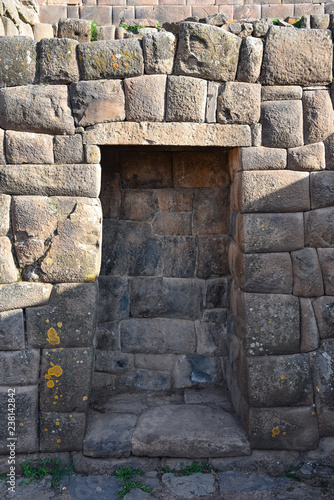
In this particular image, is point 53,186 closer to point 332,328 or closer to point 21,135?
point 21,135

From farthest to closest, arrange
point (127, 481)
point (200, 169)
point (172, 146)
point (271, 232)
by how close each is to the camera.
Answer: point (200, 169), point (172, 146), point (271, 232), point (127, 481)

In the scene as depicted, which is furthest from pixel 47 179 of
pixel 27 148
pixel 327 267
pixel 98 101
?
pixel 327 267

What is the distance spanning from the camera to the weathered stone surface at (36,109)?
3.18 meters

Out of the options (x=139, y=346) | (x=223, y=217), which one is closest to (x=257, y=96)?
(x=223, y=217)

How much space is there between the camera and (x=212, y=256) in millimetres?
4023

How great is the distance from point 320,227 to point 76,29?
2448 mm

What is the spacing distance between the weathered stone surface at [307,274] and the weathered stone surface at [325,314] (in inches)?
3.0

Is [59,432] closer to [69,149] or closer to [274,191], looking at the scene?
[69,149]

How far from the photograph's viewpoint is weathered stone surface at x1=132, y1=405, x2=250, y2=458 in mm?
3309

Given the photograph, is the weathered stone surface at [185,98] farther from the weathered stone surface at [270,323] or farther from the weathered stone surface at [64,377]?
the weathered stone surface at [64,377]

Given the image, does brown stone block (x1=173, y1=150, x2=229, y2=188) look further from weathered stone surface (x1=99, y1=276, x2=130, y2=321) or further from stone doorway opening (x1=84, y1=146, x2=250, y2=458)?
weathered stone surface (x1=99, y1=276, x2=130, y2=321)

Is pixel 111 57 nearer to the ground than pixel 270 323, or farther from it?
farther from it

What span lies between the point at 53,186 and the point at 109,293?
4.06 feet

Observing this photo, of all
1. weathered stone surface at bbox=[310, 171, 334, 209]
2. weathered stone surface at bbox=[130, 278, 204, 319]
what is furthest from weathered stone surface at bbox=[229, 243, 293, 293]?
weathered stone surface at bbox=[130, 278, 204, 319]
